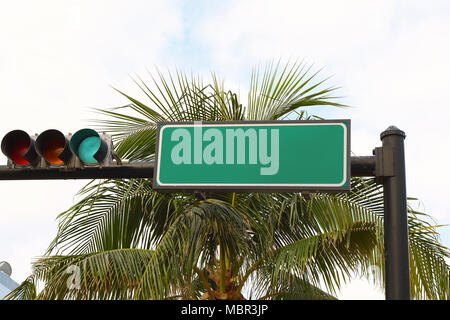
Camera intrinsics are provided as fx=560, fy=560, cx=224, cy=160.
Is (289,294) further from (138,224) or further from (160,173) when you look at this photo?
(160,173)

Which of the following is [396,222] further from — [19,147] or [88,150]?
[19,147]

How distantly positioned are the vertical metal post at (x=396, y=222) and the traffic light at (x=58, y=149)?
2544mm

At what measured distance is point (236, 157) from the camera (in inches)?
193

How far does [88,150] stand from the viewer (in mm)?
5332

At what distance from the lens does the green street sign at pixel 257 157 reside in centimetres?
479

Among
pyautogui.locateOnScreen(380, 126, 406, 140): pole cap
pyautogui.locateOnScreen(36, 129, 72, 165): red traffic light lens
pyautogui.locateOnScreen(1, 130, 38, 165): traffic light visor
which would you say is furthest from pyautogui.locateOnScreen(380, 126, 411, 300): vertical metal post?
pyautogui.locateOnScreen(1, 130, 38, 165): traffic light visor

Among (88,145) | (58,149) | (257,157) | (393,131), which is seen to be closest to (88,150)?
(88,145)

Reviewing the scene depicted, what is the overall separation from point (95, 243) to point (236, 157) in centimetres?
426

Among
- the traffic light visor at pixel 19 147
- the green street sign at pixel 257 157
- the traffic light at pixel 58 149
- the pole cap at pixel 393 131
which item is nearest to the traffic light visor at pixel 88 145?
the traffic light at pixel 58 149

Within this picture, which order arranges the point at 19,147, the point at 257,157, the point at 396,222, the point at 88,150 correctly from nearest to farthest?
the point at 396,222, the point at 257,157, the point at 88,150, the point at 19,147

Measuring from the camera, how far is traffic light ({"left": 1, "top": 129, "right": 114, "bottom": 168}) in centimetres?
530

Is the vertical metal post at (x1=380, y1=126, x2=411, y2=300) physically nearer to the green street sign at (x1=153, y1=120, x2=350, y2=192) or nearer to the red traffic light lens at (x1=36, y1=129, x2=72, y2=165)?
the green street sign at (x1=153, y1=120, x2=350, y2=192)

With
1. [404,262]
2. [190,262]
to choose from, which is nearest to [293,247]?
[190,262]

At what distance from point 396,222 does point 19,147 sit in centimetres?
359
